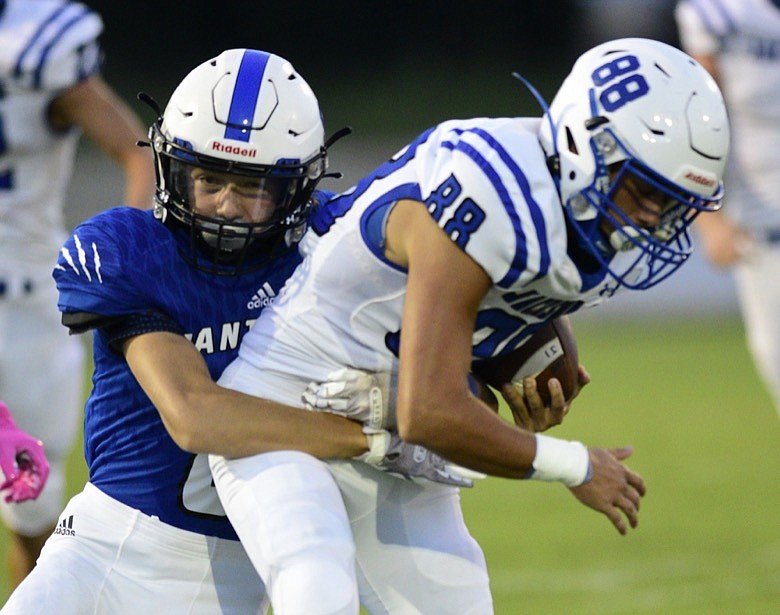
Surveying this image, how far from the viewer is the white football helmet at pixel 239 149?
9.90ft

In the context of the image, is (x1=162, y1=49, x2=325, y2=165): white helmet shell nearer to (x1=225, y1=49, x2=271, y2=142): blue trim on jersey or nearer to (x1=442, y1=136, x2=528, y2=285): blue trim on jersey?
(x1=225, y1=49, x2=271, y2=142): blue trim on jersey

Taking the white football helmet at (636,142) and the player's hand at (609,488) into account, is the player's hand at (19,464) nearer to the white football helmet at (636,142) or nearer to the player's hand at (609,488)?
the player's hand at (609,488)

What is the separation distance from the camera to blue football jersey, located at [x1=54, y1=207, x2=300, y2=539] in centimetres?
302

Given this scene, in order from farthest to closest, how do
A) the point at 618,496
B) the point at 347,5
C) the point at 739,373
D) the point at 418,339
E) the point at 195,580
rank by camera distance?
the point at 347,5 < the point at 739,373 < the point at 195,580 < the point at 618,496 < the point at 418,339

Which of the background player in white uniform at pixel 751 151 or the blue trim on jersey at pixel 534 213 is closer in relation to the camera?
the blue trim on jersey at pixel 534 213

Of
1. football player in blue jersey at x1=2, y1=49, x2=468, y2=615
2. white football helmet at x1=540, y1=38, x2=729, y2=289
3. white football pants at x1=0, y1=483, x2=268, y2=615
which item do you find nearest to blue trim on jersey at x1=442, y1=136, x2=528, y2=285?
white football helmet at x1=540, y1=38, x2=729, y2=289

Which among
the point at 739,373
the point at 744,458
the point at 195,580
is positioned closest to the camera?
the point at 195,580

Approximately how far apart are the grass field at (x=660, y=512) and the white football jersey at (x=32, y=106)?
1.21 m

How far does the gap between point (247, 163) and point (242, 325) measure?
13.7 inches

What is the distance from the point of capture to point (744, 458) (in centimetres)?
683

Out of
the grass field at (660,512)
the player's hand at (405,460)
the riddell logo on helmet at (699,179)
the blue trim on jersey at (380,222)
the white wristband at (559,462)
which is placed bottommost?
the grass field at (660,512)

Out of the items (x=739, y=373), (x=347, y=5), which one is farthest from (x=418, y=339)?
(x=347, y=5)

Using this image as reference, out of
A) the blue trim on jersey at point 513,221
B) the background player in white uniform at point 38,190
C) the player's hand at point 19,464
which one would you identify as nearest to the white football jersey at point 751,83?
the background player in white uniform at point 38,190

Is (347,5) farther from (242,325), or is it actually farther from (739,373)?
(242,325)
